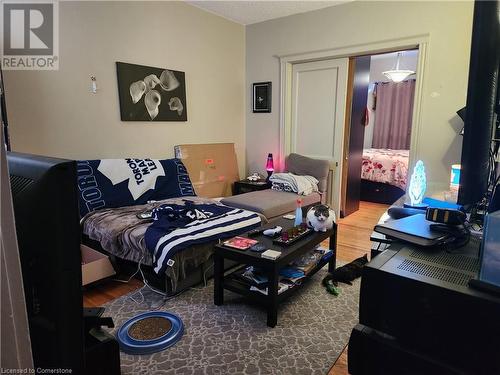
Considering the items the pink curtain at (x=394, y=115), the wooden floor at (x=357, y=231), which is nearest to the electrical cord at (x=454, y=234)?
the wooden floor at (x=357, y=231)

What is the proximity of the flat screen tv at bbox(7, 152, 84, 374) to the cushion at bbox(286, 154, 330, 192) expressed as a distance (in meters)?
3.52

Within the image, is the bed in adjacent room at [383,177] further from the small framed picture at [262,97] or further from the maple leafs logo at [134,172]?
the maple leafs logo at [134,172]

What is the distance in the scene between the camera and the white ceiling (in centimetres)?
364

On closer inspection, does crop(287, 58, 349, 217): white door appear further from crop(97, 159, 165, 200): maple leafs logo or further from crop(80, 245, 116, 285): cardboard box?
crop(80, 245, 116, 285): cardboard box

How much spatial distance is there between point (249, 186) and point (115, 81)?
77.1 inches

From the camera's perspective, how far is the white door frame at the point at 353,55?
3242mm

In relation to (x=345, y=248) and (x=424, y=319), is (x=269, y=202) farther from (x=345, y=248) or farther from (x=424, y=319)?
(x=424, y=319)

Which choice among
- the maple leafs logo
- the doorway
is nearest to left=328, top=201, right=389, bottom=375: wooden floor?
the doorway

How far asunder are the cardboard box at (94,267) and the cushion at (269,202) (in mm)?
1323

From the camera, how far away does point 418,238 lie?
959 millimetres

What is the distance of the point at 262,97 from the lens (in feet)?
14.5

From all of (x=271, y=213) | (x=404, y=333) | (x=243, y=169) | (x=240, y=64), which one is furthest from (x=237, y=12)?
(x=404, y=333)

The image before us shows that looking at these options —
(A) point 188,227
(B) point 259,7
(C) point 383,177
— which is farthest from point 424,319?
(C) point 383,177

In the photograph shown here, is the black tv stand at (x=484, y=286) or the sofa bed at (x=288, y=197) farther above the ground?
the black tv stand at (x=484, y=286)
